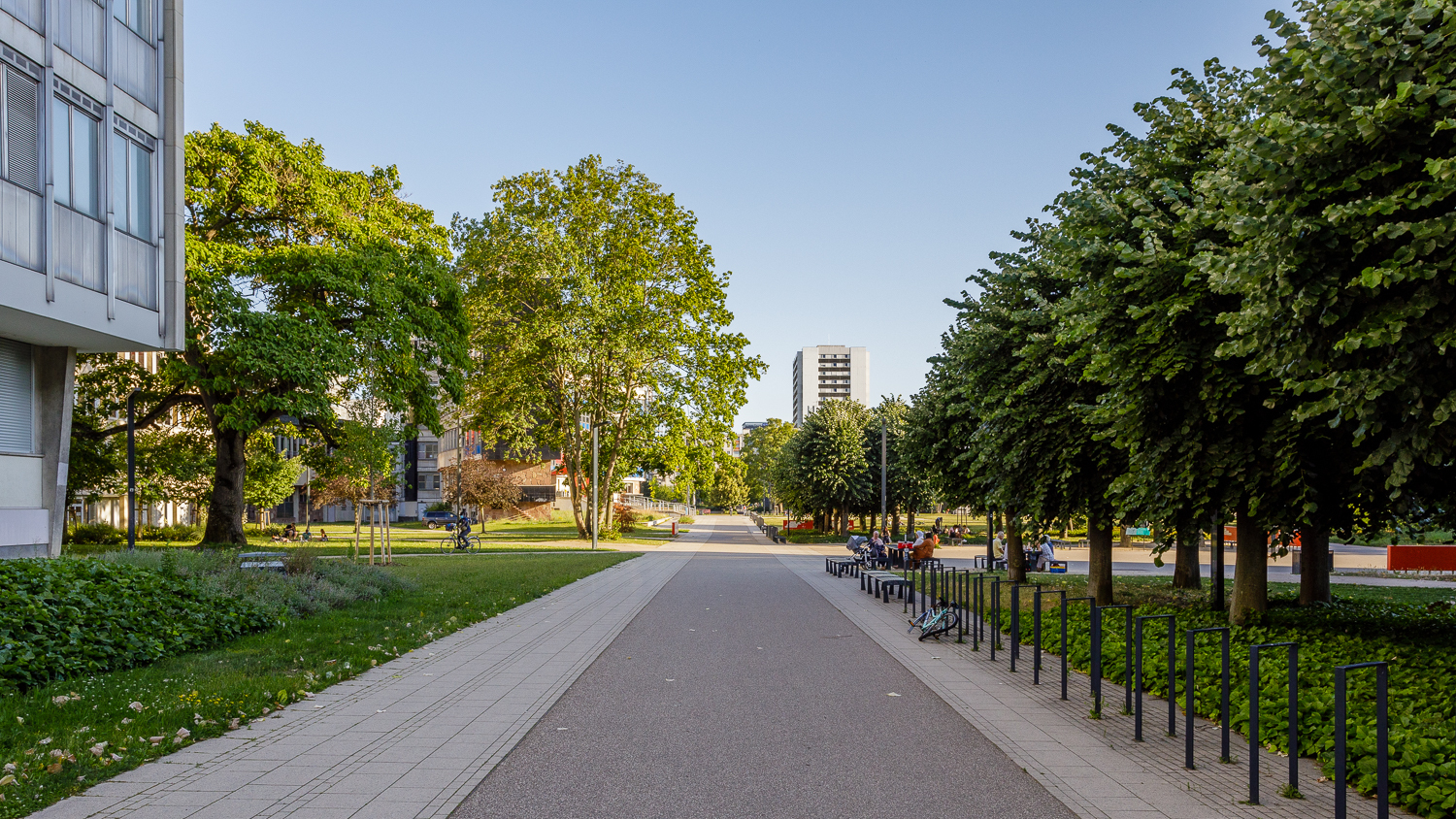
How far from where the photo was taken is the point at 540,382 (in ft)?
139

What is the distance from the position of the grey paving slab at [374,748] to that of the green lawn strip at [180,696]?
190 millimetres

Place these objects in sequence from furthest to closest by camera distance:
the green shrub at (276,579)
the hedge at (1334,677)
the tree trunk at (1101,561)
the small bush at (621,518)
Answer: the small bush at (621,518) → the tree trunk at (1101,561) → the green shrub at (276,579) → the hedge at (1334,677)

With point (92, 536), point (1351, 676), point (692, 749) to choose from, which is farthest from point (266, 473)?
point (1351, 676)

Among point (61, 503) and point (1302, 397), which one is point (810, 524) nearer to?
point (61, 503)

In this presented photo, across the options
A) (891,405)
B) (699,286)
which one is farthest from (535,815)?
(891,405)

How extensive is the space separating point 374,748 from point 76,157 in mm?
15911

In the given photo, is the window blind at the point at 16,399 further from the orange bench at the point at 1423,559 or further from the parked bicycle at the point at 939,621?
the orange bench at the point at 1423,559

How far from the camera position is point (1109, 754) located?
671 cm

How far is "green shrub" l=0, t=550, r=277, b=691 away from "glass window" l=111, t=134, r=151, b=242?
393 inches

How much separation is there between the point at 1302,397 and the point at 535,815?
8154 millimetres

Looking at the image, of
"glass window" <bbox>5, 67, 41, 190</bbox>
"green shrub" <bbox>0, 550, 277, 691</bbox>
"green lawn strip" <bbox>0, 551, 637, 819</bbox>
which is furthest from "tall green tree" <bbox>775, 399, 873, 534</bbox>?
"green shrub" <bbox>0, 550, 277, 691</bbox>

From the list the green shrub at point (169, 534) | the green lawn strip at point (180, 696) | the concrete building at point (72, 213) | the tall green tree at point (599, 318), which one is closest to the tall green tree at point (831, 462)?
the tall green tree at point (599, 318)

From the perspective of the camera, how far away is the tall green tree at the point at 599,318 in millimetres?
39562

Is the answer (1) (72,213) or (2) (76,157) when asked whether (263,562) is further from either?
(2) (76,157)
